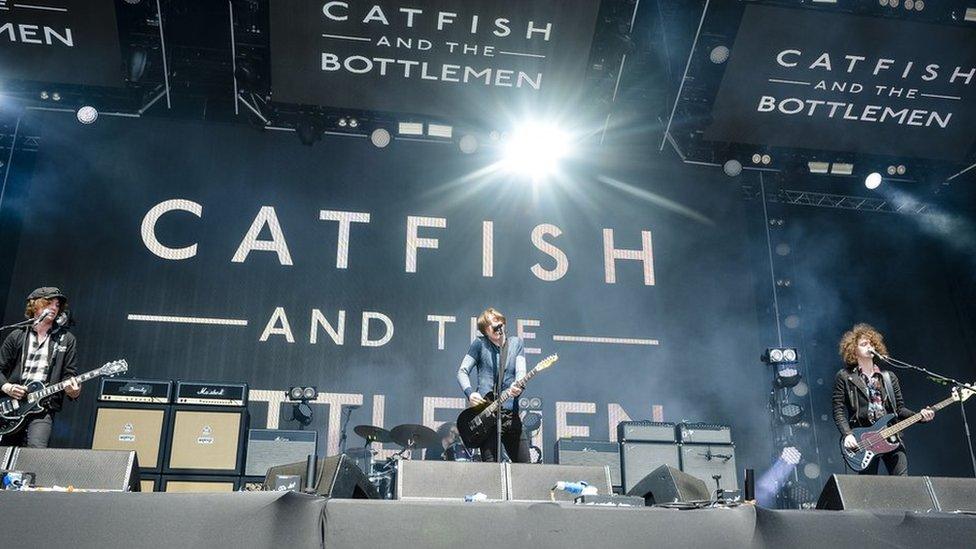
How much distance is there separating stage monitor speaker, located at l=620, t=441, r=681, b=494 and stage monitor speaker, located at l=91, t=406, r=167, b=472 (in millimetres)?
4059

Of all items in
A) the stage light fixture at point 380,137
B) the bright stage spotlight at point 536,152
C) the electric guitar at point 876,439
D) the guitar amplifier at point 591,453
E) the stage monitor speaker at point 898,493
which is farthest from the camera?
the bright stage spotlight at point 536,152

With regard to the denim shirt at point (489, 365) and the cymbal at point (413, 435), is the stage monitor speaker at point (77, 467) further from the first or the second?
the cymbal at point (413, 435)

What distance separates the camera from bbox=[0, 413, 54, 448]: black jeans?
560cm

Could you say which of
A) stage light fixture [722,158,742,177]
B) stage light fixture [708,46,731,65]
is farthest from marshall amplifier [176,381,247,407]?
stage light fixture [722,158,742,177]

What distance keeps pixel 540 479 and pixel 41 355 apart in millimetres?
3994

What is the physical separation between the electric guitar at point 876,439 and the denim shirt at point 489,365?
247cm

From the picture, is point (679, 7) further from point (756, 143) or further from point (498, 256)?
point (498, 256)

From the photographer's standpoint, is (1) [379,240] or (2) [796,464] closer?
(2) [796,464]

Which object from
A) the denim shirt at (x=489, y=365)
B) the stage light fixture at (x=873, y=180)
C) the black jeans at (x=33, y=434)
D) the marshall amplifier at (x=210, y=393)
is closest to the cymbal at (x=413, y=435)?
the denim shirt at (x=489, y=365)

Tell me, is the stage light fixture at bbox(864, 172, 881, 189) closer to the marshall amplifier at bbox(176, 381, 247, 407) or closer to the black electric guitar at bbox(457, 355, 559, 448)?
the black electric guitar at bbox(457, 355, 559, 448)

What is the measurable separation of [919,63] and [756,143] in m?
1.78

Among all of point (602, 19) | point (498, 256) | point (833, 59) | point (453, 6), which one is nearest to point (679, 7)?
point (602, 19)

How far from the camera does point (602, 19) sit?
8320 mm

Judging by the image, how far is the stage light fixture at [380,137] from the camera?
917 cm
